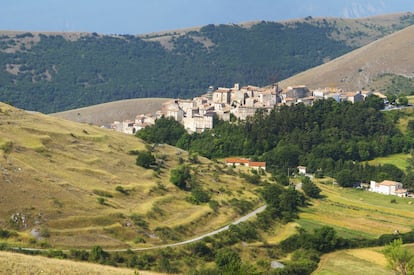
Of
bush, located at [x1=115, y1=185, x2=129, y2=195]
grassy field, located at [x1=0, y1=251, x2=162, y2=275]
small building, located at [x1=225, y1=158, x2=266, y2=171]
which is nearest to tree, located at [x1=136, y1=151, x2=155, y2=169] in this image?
bush, located at [x1=115, y1=185, x2=129, y2=195]

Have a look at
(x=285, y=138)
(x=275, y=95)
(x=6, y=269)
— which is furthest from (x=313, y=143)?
Answer: (x=6, y=269)

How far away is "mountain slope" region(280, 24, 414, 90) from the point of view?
587 feet

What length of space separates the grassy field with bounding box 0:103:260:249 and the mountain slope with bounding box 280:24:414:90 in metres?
112

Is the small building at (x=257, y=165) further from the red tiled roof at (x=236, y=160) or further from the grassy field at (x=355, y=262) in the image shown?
the grassy field at (x=355, y=262)

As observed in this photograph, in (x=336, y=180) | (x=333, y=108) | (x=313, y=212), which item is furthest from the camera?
(x=333, y=108)

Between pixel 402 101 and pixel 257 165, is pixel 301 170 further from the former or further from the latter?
pixel 402 101

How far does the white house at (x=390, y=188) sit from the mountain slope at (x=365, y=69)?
94846 millimetres

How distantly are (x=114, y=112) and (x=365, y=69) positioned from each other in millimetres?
65417

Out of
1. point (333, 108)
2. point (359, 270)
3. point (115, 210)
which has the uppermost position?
point (333, 108)

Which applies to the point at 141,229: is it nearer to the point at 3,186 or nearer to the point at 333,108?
the point at 3,186

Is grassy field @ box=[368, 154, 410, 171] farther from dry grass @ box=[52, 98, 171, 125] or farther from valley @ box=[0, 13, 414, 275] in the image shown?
dry grass @ box=[52, 98, 171, 125]

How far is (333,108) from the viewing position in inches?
4035

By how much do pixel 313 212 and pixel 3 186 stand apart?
29448 mm

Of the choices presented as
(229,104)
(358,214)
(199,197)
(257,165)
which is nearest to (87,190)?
(199,197)
